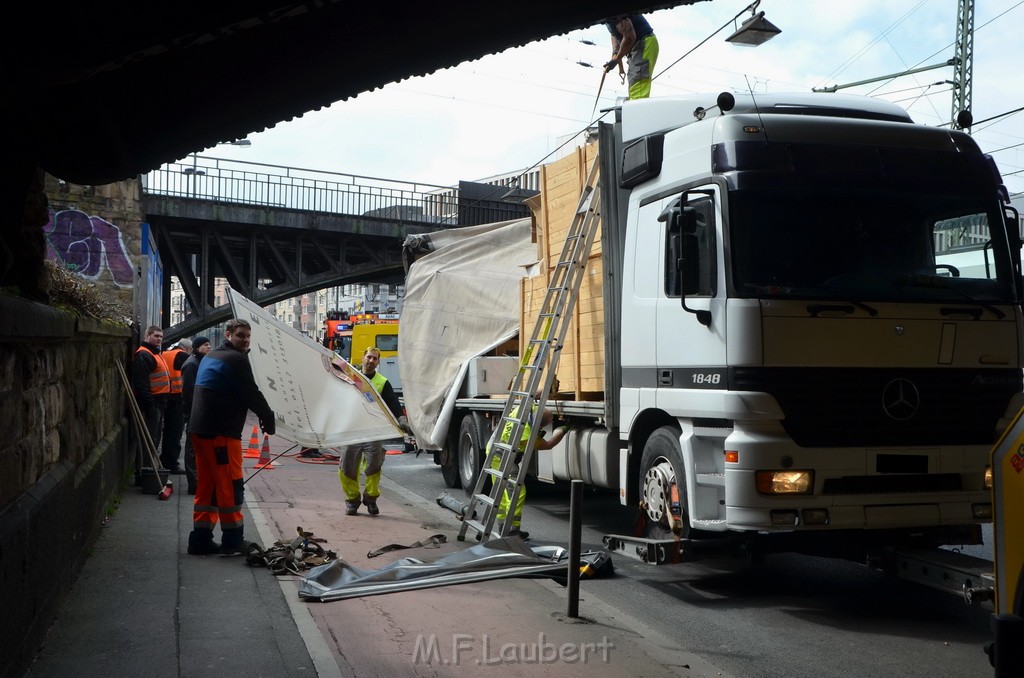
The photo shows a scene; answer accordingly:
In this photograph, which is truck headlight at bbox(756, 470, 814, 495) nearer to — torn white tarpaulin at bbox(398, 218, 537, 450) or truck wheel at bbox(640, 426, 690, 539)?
truck wheel at bbox(640, 426, 690, 539)

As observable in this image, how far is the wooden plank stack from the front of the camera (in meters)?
9.32

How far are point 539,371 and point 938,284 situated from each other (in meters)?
3.78

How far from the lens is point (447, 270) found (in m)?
14.5

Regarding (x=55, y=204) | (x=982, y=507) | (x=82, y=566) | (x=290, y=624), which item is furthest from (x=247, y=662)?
(x=55, y=204)

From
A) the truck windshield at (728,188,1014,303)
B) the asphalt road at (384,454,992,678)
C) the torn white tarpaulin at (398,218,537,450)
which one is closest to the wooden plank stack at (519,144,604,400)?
the asphalt road at (384,454,992,678)

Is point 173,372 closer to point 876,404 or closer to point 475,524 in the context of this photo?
point 475,524

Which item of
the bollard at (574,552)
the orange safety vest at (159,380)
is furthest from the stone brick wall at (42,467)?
the orange safety vest at (159,380)

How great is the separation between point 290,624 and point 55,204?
1920cm

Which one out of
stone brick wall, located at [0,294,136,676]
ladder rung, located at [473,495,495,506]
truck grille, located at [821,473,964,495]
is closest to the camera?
stone brick wall, located at [0,294,136,676]

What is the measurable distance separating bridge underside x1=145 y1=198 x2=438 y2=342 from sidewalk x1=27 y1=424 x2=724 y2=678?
22.2 m

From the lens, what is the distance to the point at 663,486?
7.61m

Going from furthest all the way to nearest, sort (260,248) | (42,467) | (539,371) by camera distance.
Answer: (260,248), (539,371), (42,467)

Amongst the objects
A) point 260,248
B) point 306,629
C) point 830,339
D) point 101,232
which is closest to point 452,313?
point 830,339

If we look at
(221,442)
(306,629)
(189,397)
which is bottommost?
(306,629)
